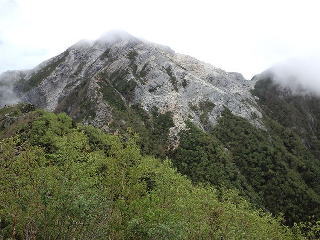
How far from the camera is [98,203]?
5816 centimetres

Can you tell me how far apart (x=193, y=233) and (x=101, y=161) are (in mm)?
20761

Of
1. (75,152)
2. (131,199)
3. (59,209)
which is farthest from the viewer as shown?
(131,199)

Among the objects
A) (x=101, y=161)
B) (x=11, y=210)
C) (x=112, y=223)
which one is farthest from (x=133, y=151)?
(x=11, y=210)

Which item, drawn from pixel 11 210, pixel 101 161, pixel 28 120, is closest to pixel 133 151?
pixel 101 161

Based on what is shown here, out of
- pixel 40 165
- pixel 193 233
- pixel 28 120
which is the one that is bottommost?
pixel 28 120

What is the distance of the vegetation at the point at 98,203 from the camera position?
185 feet

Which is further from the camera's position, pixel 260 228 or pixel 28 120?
pixel 28 120

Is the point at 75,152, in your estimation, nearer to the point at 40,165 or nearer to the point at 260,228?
the point at 40,165

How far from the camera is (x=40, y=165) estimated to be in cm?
6519

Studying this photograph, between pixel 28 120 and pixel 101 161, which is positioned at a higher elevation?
pixel 101 161

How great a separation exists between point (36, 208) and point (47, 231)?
5873 millimetres

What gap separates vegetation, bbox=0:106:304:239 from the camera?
5653cm

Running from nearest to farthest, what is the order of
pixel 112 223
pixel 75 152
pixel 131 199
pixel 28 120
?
pixel 75 152
pixel 112 223
pixel 131 199
pixel 28 120

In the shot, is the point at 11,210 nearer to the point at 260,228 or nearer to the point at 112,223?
the point at 112,223
